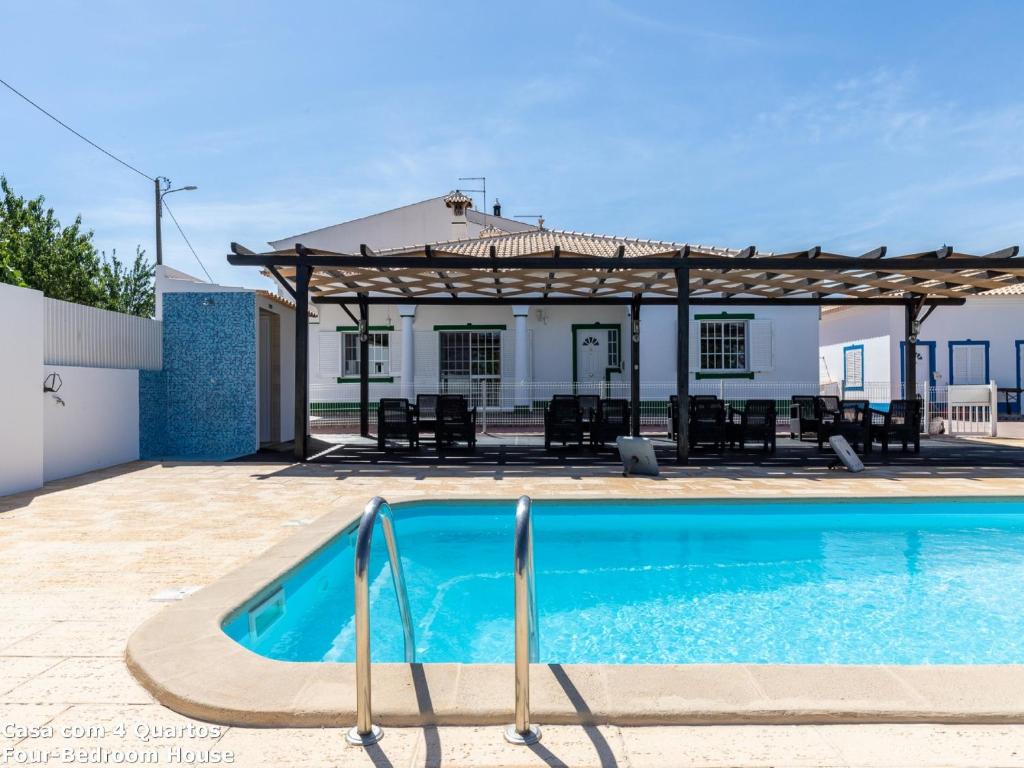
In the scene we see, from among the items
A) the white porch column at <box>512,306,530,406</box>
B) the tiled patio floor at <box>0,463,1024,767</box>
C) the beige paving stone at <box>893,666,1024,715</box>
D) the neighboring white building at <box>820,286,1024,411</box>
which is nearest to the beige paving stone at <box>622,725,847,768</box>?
the tiled patio floor at <box>0,463,1024,767</box>

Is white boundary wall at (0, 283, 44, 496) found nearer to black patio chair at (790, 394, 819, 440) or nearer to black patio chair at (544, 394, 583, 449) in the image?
black patio chair at (544, 394, 583, 449)

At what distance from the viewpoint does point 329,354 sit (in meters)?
19.3

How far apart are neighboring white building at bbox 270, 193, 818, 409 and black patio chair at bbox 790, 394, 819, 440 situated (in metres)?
4.10

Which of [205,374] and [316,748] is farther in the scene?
[205,374]

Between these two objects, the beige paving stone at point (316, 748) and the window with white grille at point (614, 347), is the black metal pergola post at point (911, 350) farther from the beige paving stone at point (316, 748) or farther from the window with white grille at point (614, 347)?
the beige paving stone at point (316, 748)

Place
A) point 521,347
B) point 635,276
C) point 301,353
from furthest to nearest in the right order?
point 521,347 < point 635,276 < point 301,353

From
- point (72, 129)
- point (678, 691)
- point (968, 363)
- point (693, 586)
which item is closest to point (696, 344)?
point (968, 363)

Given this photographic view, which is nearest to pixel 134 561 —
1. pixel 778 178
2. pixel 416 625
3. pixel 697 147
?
pixel 416 625

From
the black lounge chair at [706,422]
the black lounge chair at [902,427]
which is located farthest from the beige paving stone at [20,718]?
the black lounge chair at [902,427]

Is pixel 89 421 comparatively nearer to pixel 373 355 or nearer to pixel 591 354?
pixel 373 355

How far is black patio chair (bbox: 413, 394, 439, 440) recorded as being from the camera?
38.8ft

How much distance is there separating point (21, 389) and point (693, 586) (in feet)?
26.0

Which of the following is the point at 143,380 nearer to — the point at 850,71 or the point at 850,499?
the point at 850,499

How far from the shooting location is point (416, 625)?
4.62 metres
